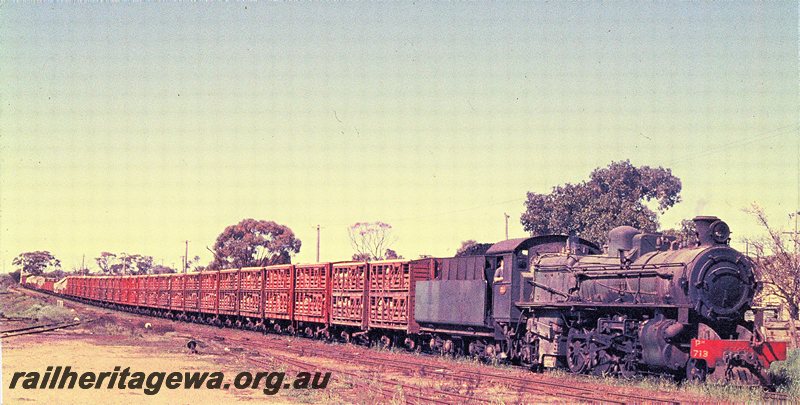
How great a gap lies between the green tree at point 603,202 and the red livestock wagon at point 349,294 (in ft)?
63.6

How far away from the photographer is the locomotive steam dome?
17891 mm

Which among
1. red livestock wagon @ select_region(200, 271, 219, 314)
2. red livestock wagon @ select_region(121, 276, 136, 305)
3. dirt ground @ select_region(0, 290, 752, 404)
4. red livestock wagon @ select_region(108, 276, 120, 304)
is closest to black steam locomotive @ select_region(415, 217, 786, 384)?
dirt ground @ select_region(0, 290, 752, 404)

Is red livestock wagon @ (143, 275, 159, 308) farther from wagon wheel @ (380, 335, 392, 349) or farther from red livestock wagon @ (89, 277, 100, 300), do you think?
wagon wheel @ (380, 335, 392, 349)

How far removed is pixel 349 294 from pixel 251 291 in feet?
45.9

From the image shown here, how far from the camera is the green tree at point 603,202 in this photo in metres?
50.5

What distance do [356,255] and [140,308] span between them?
20.6 meters

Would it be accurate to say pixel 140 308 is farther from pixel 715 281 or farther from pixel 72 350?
pixel 715 281

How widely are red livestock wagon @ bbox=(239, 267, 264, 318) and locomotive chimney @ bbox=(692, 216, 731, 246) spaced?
30669 millimetres

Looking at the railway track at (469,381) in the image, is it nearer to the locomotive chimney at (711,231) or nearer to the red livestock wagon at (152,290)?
the locomotive chimney at (711,231)

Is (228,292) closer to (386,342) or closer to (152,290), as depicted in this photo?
(152,290)

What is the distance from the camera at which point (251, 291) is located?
Result: 47688 mm

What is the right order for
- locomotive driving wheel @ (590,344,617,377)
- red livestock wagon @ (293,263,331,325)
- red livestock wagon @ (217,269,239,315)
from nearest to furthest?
locomotive driving wheel @ (590,344,617,377)
red livestock wagon @ (293,263,331,325)
red livestock wagon @ (217,269,239,315)

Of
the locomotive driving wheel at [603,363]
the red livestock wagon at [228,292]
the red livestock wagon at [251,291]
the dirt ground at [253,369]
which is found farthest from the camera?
the red livestock wagon at [228,292]

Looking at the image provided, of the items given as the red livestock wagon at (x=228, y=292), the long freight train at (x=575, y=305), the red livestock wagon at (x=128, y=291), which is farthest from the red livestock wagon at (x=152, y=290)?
the long freight train at (x=575, y=305)
